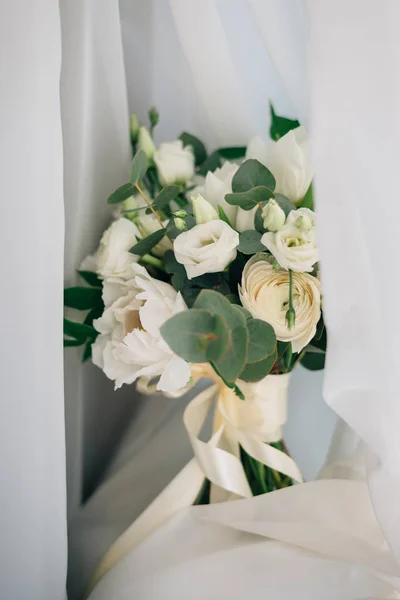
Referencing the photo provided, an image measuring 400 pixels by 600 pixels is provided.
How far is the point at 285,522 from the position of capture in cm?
62

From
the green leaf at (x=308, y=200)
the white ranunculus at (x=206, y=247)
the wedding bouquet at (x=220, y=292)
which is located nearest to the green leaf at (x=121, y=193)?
the wedding bouquet at (x=220, y=292)

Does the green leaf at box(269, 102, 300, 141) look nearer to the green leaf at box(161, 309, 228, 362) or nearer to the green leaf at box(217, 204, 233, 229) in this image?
the green leaf at box(217, 204, 233, 229)

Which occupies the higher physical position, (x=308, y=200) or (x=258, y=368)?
(x=308, y=200)

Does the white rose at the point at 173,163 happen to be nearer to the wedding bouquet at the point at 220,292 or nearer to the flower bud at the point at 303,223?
the wedding bouquet at the point at 220,292

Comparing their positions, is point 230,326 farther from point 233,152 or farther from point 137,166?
point 233,152

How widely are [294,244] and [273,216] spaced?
4 cm

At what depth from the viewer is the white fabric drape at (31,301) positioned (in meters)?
0.51

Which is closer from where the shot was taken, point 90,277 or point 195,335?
point 195,335

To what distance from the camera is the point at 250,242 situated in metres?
0.56

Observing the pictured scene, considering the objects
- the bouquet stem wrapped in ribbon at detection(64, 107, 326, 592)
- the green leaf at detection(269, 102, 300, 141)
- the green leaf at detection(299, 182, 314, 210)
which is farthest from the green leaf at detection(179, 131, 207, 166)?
the green leaf at detection(299, 182, 314, 210)

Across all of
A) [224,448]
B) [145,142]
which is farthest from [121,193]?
[224,448]

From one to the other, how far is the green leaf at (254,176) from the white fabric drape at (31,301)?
196 millimetres

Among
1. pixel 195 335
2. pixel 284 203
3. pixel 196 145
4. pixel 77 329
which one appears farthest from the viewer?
pixel 196 145

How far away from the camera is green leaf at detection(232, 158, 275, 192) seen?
1.87ft
